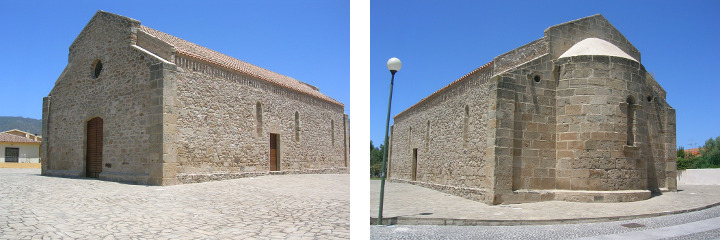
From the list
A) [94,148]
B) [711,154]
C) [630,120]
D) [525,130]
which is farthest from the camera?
[711,154]

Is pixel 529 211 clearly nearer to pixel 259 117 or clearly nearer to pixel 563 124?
pixel 563 124

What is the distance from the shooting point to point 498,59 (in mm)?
10570

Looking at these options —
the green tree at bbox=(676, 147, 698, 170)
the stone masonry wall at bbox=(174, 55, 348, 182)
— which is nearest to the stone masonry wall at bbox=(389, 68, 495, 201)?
the stone masonry wall at bbox=(174, 55, 348, 182)

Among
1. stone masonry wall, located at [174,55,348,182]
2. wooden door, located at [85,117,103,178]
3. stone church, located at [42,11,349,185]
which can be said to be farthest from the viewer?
wooden door, located at [85,117,103,178]

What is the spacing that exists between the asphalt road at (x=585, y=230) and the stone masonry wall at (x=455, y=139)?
9.26 feet

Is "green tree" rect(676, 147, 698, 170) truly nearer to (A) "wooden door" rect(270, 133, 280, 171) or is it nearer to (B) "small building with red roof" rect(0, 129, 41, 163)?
(A) "wooden door" rect(270, 133, 280, 171)

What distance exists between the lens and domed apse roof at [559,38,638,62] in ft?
A: 34.6

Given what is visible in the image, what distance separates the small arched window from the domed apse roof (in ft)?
3.50

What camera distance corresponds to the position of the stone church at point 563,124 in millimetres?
9891

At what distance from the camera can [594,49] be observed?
34.8ft

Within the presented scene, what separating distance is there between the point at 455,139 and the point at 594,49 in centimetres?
442

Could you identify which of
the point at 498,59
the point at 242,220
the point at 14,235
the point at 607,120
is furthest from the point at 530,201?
the point at 14,235

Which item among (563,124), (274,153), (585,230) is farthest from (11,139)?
(585,230)

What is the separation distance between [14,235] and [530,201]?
31.1ft
